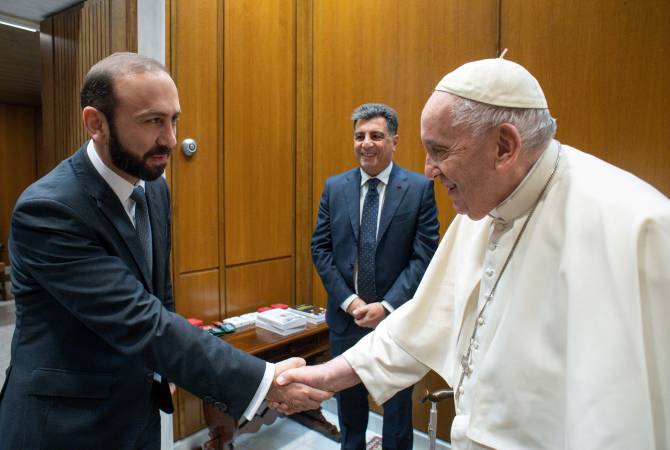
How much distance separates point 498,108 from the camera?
1216mm

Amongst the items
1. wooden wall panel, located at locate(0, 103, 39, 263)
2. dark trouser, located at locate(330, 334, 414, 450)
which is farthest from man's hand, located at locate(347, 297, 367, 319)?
wooden wall panel, located at locate(0, 103, 39, 263)

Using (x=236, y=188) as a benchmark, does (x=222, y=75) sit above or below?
above

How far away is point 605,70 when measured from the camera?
102 inches

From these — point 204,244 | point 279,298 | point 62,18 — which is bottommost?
point 279,298

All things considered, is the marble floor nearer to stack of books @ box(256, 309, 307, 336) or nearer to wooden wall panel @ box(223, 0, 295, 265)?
stack of books @ box(256, 309, 307, 336)

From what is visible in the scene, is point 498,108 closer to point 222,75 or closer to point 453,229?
point 453,229

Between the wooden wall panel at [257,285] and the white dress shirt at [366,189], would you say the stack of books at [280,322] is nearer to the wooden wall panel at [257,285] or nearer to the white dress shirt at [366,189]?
the wooden wall panel at [257,285]

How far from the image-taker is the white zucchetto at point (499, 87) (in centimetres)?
121

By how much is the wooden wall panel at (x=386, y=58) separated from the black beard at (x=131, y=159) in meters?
2.15

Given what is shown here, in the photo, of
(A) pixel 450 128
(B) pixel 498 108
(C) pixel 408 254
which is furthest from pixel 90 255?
(C) pixel 408 254

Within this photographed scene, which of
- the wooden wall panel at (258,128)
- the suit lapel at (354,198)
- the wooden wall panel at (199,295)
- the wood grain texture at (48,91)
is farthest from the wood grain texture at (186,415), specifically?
the wood grain texture at (48,91)

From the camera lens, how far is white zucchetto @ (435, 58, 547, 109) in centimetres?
121

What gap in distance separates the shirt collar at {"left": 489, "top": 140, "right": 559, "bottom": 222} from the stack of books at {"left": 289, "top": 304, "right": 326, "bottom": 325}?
8.20ft

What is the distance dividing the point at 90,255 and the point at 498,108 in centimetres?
124
